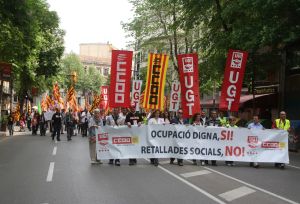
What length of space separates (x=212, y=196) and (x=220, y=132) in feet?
22.2

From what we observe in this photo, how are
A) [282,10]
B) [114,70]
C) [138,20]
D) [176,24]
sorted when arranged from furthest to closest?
[138,20] → [176,24] → [282,10] → [114,70]

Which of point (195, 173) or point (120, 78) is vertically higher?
point (120, 78)

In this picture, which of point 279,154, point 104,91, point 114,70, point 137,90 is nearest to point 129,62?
point 114,70

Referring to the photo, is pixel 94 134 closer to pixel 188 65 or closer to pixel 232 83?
pixel 188 65

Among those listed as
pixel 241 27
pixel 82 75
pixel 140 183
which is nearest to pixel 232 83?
pixel 241 27

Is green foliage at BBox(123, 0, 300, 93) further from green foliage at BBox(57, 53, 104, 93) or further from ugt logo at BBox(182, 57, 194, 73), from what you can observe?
green foliage at BBox(57, 53, 104, 93)

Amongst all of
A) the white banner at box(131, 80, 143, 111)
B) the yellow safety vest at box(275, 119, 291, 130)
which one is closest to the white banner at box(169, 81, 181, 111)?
the white banner at box(131, 80, 143, 111)

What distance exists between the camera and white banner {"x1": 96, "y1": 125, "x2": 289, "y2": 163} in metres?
16.5

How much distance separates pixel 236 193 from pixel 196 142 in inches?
238

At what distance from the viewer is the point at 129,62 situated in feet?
59.9

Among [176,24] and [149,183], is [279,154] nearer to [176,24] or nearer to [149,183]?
[149,183]

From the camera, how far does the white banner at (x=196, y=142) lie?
16.5 meters

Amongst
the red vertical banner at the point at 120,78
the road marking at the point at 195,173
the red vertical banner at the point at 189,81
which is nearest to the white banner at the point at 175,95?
the red vertical banner at the point at 189,81

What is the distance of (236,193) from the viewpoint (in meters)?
10.7
